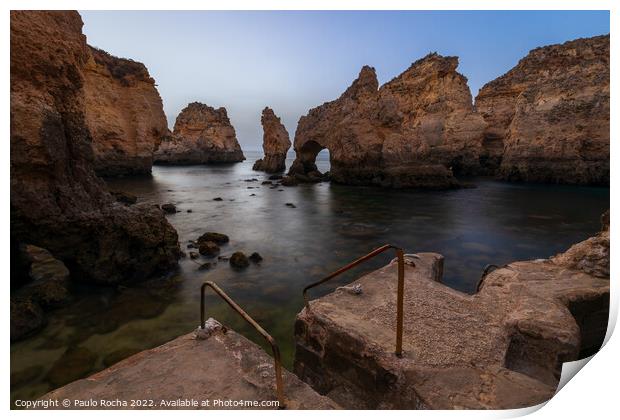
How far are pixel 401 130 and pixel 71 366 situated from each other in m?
25.3

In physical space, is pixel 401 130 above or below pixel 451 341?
above

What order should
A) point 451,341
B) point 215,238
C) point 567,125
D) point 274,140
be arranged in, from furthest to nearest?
point 274,140, point 567,125, point 215,238, point 451,341

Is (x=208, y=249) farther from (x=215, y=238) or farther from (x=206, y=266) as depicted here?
(x=215, y=238)

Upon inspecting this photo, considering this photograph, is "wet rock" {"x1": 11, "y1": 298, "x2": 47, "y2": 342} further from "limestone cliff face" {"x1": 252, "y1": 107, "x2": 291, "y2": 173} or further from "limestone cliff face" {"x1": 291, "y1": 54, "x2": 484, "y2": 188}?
"limestone cliff face" {"x1": 252, "y1": 107, "x2": 291, "y2": 173}

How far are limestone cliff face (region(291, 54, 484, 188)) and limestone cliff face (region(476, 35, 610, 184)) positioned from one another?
16.9 feet

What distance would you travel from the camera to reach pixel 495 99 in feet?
125

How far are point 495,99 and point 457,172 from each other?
1212 centimetres

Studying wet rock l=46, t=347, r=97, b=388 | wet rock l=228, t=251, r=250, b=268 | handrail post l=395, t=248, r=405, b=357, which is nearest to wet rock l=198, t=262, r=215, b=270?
wet rock l=228, t=251, r=250, b=268

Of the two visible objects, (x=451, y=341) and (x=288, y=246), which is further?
(x=288, y=246)

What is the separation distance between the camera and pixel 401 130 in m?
25.4

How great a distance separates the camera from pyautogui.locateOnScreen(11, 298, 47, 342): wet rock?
4625 mm

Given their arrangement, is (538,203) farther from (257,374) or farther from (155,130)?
(155,130)

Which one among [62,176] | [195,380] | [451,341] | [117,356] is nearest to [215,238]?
[62,176]

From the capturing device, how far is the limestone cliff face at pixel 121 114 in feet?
89.1
